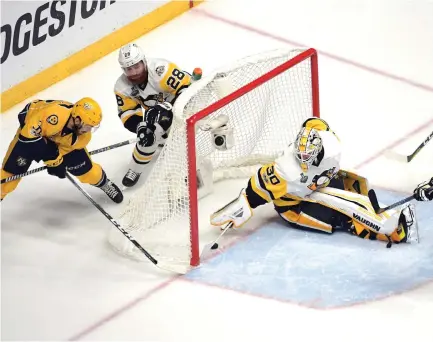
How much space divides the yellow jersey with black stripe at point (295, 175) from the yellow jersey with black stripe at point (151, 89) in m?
0.61

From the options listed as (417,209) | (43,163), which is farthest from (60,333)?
(417,209)

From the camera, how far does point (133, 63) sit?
18.1ft

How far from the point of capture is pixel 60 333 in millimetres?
4977

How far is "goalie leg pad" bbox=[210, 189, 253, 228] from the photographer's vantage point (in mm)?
5277

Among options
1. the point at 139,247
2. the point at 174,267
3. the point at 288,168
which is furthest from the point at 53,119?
the point at 288,168

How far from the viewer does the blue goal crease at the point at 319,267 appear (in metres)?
5.08

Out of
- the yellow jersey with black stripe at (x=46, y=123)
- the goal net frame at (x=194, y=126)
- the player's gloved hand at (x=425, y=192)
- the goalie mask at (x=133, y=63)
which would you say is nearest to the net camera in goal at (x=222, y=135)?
the goal net frame at (x=194, y=126)

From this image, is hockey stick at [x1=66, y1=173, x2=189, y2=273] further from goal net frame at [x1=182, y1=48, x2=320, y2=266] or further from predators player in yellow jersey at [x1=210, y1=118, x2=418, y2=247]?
predators player in yellow jersey at [x1=210, y1=118, x2=418, y2=247]

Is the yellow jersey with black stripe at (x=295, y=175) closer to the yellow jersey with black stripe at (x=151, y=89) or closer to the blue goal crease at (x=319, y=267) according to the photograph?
the blue goal crease at (x=319, y=267)

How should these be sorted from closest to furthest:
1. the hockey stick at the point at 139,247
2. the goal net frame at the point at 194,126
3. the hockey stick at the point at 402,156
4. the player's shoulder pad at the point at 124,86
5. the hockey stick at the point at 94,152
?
the goal net frame at the point at 194,126, the hockey stick at the point at 139,247, the hockey stick at the point at 94,152, the player's shoulder pad at the point at 124,86, the hockey stick at the point at 402,156

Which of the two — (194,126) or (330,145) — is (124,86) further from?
(330,145)

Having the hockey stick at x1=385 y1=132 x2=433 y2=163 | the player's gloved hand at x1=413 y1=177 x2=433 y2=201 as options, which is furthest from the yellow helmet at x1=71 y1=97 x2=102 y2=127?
the hockey stick at x1=385 y1=132 x2=433 y2=163

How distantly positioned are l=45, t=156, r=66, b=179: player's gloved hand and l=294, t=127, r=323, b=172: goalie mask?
3.27 ft

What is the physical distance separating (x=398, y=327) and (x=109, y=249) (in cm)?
126
